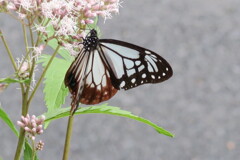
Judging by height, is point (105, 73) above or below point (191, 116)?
below

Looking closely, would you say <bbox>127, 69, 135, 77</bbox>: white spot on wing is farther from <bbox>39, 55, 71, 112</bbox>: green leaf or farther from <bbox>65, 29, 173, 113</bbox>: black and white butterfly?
<bbox>39, 55, 71, 112</bbox>: green leaf

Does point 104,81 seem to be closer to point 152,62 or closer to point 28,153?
point 152,62

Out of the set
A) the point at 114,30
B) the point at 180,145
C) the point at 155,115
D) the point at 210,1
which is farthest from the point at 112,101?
the point at 210,1

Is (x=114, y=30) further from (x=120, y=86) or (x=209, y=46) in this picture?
(x=120, y=86)

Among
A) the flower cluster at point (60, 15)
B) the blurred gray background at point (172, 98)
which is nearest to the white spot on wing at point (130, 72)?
the flower cluster at point (60, 15)

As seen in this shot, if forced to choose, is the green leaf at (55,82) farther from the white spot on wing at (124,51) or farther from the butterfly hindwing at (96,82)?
the white spot on wing at (124,51)

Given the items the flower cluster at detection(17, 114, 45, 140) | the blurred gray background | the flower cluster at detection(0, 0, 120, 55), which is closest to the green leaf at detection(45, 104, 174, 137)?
the flower cluster at detection(17, 114, 45, 140)
